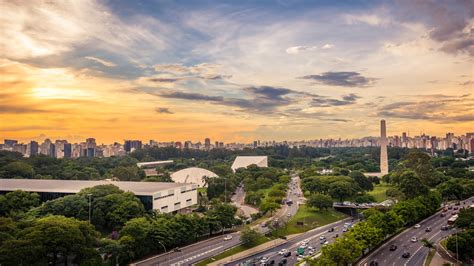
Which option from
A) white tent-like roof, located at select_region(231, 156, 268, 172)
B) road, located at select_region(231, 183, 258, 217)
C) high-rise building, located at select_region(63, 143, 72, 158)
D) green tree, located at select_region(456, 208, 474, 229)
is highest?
high-rise building, located at select_region(63, 143, 72, 158)

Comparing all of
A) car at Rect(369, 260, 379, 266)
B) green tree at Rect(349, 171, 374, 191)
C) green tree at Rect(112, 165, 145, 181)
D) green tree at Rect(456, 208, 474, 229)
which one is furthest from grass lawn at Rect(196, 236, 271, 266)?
green tree at Rect(112, 165, 145, 181)

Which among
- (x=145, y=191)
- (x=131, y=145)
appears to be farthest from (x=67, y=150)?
(x=145, y=191)

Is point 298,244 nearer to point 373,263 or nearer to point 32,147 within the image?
point 373,263

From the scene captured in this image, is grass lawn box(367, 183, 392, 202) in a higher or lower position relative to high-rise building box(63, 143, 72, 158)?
lower

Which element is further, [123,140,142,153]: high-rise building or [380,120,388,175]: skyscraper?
[123,140,142,153]: high-rise building

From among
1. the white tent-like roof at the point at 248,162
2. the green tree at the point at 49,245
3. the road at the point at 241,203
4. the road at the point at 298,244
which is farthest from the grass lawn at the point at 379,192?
the green tree at the point at 49,245

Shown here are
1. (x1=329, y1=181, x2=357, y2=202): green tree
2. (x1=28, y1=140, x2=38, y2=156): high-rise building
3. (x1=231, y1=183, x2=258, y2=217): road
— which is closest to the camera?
(x1=231, y1=183, x2=258, y2=217): road

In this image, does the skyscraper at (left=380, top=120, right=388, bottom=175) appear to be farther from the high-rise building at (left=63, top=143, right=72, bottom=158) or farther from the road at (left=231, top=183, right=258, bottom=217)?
the high-rise building at (left=63, top=143, right=72, bottom=158)
